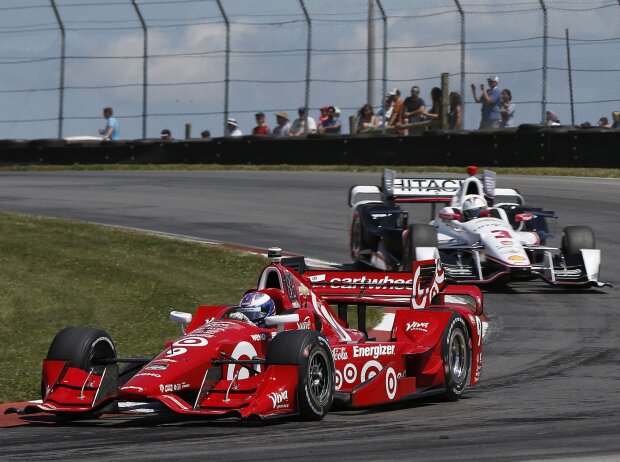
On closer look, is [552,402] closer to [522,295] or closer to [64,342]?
[64,342]

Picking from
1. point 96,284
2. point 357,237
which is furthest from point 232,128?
point 96,284

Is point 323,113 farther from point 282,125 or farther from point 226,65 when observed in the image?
point 226,65

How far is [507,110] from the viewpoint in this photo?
27719 millimetres

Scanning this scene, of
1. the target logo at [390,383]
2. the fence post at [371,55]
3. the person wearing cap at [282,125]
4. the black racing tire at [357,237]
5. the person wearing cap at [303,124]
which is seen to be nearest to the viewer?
the target logo at [390,383]

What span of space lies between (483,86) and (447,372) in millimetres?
19166

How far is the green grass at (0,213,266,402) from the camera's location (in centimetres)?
1216

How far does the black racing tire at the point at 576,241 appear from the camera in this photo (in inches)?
666

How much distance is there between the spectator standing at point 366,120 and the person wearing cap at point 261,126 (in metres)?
2.44

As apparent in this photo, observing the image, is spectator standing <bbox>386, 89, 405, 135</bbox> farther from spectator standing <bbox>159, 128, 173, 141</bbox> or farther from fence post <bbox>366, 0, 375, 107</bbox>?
spectator standing <bbox>159, 128, 173, 141</bbox>

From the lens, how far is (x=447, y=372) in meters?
9.88

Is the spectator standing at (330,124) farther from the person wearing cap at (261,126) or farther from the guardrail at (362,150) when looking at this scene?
the person wearing cap at (261,126)

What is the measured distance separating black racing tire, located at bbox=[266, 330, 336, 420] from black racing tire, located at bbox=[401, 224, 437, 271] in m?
7.78

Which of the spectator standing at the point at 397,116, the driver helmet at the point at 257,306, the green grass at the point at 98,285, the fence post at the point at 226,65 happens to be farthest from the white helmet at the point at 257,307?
the fence post at the point at 226,65

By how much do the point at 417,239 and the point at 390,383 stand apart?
24.3 ft
